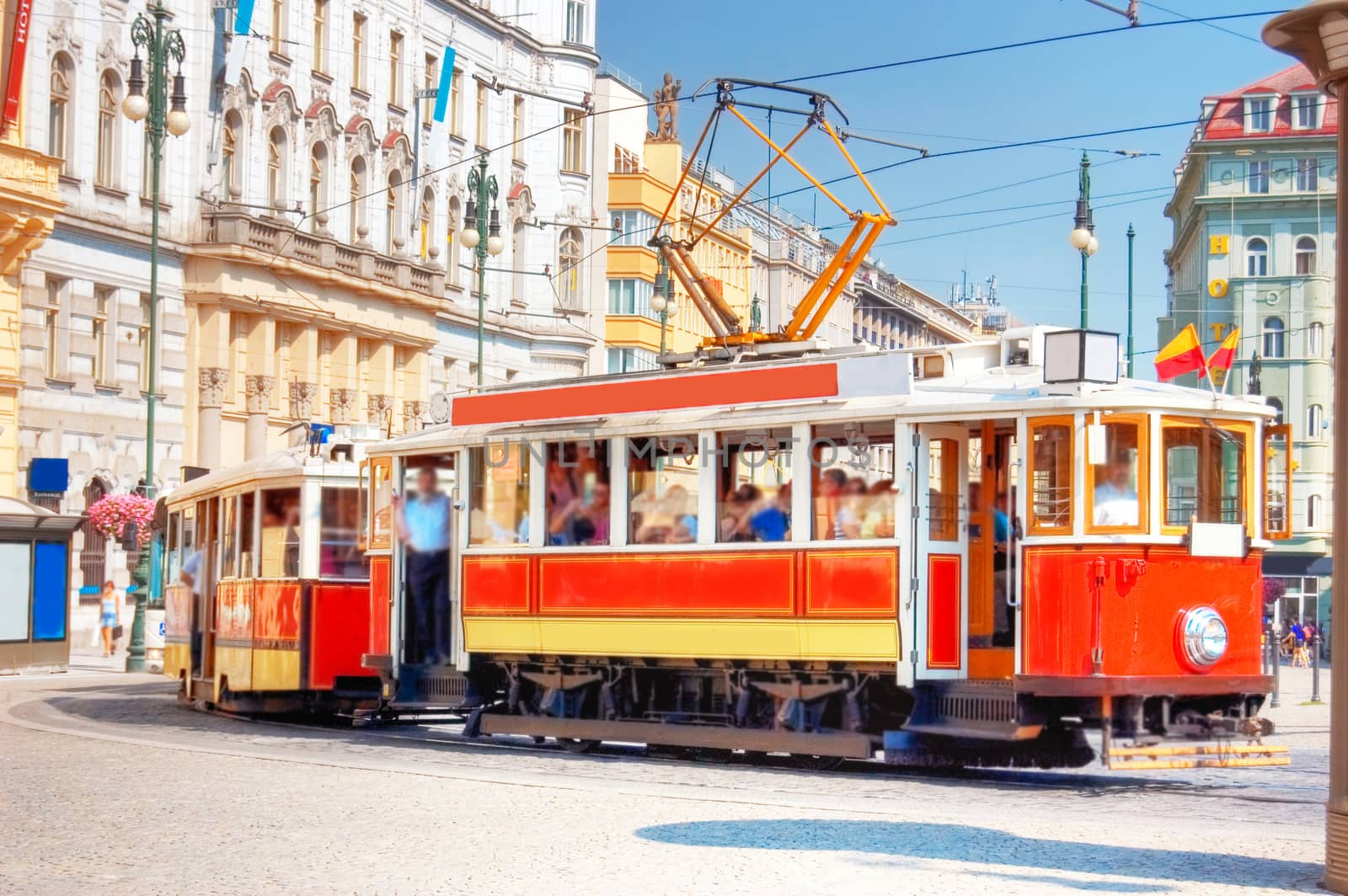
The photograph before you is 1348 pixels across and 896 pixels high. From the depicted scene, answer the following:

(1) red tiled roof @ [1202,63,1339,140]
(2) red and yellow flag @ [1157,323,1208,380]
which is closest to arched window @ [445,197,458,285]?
(1) red tiled roof @ [1202,63,1339,140]

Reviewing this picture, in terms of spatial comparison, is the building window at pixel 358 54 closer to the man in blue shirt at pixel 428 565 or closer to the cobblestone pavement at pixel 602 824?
the man in blue shirt at pixel 428 565

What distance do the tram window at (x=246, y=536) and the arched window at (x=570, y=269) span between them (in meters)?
42.6

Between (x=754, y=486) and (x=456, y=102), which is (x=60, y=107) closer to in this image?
(x=456, y=102)

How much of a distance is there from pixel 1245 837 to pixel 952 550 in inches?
183

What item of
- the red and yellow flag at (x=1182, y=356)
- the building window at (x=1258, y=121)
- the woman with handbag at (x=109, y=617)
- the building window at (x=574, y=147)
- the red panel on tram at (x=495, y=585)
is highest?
the building window at (x=1258, y=121)

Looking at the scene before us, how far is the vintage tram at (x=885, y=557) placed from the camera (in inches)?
588

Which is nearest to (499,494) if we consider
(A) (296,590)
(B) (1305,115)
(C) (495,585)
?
(C) (495,585)

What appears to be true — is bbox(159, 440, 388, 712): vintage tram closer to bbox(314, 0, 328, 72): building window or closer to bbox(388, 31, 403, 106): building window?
bbox(314, 0, 328, 72): building window

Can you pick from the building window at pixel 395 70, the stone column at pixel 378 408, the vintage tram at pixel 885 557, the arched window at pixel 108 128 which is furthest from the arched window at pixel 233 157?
the vintage tram at pixel 885 557

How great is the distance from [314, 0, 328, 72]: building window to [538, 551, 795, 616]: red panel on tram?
38511 mm

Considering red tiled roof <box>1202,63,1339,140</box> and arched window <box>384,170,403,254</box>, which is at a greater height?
red tiled roof <box>1202,63,1339,140</box>

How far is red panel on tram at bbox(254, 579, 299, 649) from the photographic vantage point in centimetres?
2162

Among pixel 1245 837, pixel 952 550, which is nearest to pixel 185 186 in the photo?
pixel 952 550

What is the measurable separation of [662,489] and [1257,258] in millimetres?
68213
